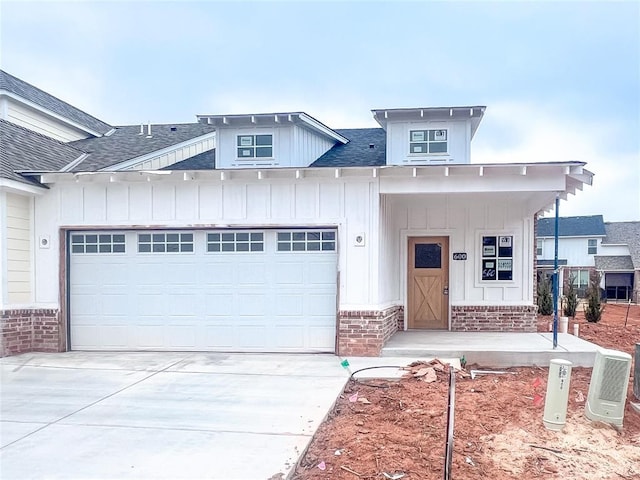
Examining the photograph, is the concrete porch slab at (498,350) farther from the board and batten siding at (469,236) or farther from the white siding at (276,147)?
the white siding at (276,147)

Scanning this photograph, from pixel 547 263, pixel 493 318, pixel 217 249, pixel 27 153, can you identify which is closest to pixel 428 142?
pixel 493 318

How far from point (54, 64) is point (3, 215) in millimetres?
10016

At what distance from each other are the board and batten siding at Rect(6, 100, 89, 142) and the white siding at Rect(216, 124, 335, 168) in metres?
5.42

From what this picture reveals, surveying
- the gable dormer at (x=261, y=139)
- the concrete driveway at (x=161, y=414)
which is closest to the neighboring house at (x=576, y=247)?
the gable dormer at (x=261, y=139)

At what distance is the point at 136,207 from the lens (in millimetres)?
9133

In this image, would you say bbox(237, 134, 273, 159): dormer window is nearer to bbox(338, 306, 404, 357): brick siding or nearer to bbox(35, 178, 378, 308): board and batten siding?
bbox(35, 178, 378, 308): board and batten siding

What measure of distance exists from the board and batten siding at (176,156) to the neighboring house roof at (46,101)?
10.4 ft

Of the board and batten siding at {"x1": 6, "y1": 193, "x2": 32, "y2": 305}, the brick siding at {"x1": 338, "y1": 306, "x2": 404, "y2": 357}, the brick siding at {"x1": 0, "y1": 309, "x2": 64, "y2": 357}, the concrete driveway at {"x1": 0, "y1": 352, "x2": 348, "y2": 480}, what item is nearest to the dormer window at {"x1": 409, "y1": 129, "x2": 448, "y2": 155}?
the brick siding at {"x1": 338, "y1": 306, "x2": 404, "y2": 357}

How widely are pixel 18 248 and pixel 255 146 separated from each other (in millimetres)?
6180

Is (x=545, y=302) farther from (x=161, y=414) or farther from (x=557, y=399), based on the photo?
(x=161, y=414)

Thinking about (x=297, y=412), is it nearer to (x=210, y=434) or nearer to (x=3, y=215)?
(x=210, y=434)

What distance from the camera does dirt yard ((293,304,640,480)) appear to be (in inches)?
162

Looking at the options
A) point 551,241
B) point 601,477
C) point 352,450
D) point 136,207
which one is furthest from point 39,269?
point 551,241

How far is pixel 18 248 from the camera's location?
8.96 m
